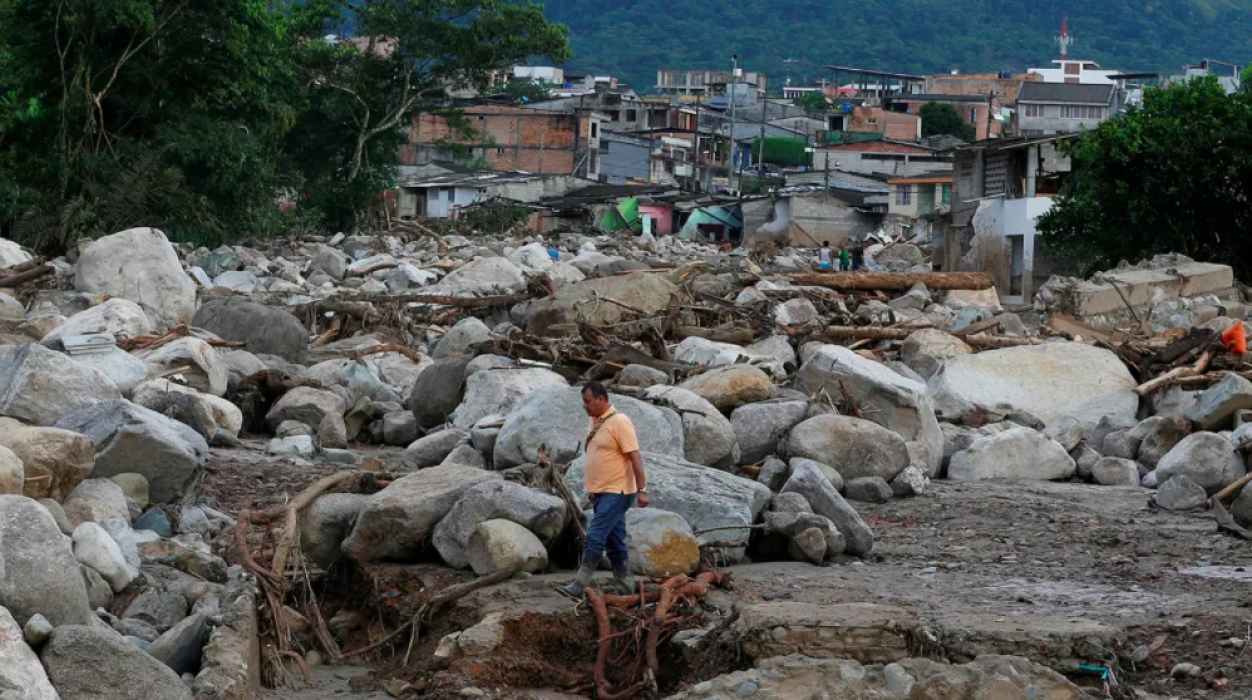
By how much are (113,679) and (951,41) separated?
16731 centimetres

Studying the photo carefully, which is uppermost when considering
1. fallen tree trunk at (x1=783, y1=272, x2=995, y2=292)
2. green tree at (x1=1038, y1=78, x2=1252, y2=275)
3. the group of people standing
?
green tree at (x1=1038, y1=78, x2=1252, y2=275)

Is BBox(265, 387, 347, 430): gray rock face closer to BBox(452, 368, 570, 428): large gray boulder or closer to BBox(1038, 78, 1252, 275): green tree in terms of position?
BBox(452, 368, 570, 428): large gray boulder

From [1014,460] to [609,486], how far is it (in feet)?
18.2

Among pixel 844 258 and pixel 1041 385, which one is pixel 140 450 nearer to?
pixel 1041 385

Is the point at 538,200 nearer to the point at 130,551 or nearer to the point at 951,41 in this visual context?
the point at 130,551

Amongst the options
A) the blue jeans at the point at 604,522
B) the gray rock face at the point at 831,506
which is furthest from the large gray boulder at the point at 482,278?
the blue jeans at the point at 604,522

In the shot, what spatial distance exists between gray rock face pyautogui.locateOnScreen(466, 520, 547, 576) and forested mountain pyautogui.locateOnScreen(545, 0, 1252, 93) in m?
139

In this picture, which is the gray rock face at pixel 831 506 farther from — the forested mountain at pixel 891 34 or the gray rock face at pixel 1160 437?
the forested mountain at pixel 891 34

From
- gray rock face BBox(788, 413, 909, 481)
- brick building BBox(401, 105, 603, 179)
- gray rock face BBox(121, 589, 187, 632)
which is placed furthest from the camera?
brick building BBox(401, 105, 603, 179)

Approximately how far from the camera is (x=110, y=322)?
1379 cm

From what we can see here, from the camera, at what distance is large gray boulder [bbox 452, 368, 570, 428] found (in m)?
12.1

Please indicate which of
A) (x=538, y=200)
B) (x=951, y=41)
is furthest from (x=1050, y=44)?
(x=538, y=200)

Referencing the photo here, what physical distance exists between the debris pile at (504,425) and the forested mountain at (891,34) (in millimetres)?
129389

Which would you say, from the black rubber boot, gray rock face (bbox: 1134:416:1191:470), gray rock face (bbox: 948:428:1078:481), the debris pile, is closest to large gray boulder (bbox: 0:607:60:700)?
the debris pile
